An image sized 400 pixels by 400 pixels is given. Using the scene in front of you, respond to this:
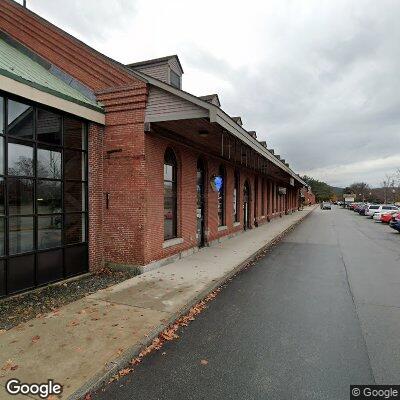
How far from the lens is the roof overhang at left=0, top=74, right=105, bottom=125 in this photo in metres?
6.46

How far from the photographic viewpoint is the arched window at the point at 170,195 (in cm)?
1053

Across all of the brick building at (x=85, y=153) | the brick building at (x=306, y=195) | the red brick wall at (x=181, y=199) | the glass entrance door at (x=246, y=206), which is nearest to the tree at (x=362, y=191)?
the brick building at (x=306, y=195)

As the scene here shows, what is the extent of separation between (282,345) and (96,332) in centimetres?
286

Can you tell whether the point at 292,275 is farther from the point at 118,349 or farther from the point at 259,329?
the point at 118,349

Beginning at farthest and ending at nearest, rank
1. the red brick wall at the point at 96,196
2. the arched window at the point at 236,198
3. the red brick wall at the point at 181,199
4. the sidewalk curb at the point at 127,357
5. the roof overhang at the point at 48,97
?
the arched window at the point at 236,198 < the red brick wall at the point at 181,199 < the red brick wall at the point at 96,196 < the roof overhang at the point at 48,97 < the sidewalk curb at the point at 127,357

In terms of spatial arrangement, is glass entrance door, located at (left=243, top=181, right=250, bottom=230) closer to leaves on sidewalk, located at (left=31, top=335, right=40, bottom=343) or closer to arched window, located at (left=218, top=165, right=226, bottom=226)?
arched window, located at (left=218, top=165, right=226, bottom=226)

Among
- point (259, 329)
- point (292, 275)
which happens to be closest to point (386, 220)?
point (292, 275)

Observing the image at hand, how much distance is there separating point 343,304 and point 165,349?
399cm

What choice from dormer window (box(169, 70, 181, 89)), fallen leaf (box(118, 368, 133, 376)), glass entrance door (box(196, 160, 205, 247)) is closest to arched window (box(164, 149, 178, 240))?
glass entrance door (box(196, 160, 205, 247))

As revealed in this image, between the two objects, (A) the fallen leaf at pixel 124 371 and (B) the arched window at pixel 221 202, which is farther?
(B) the arched window at pixel 221 202

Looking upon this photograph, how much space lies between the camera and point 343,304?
21.5ft

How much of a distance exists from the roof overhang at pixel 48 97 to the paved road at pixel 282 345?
588 cm

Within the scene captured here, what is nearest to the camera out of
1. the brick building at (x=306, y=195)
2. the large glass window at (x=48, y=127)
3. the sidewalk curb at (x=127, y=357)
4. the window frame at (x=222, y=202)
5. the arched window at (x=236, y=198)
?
the sidewalk curb at (x=127, y=357)

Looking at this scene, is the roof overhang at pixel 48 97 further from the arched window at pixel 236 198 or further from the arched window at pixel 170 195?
the arched window at pixel 236 198
